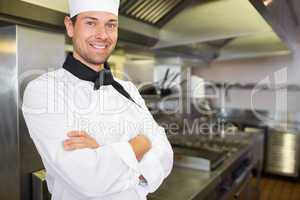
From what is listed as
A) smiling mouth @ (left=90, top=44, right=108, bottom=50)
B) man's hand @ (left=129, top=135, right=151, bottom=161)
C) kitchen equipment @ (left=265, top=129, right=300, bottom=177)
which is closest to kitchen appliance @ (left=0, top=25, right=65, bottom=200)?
smiling mouth @ (left=90, top=44, right=108, bottom=50)

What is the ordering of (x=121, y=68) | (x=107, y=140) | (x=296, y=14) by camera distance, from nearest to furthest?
(x=107, y=140), (x=296, y=14), (x=121, y=68)

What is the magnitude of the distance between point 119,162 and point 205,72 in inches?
131

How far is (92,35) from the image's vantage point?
2.51ft

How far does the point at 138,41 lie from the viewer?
136 cm

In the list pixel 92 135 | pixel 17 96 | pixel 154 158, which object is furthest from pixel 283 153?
pixel 17 96

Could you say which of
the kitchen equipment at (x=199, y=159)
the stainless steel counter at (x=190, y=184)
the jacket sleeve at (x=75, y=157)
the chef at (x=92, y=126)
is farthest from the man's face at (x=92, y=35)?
the kitchen equipment at (x=199, y=159)

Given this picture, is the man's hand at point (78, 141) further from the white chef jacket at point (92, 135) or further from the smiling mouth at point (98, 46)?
the smiling mouth at point (98, 46)

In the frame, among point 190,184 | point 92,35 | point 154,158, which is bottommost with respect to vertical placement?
point 190,184

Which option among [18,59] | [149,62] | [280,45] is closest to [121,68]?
[149,62]

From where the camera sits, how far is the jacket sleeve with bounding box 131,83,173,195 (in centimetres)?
78

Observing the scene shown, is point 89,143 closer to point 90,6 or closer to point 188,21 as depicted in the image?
point 90,6

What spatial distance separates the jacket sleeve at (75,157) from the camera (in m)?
0.63

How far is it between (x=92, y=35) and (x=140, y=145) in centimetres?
35

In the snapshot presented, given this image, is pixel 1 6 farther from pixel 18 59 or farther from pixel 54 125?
pixel 54 125
